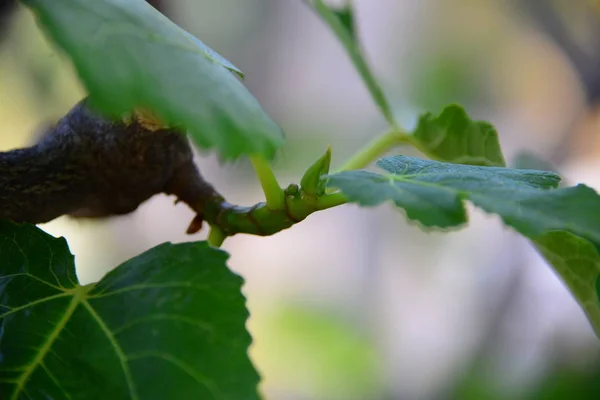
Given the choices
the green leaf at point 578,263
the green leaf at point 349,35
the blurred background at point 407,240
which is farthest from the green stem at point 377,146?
the blurred background at point 407,240

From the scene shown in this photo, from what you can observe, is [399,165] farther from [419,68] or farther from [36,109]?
[419,68]

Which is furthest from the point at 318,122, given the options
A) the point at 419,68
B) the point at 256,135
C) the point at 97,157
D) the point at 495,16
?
the point at 256,135

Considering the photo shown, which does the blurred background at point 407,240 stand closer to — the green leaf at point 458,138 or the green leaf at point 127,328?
the green leaf at point 458,138

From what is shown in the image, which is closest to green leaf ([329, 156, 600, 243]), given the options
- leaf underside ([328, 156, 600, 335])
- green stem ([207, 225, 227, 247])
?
leaf underside ([328, 156, 600, 335])

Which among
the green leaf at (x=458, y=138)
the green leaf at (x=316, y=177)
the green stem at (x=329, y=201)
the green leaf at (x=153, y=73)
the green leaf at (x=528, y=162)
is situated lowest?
the green leaf at (x=153, y=73)

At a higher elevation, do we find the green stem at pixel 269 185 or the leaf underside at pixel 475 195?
the green stem at pixel 269 185

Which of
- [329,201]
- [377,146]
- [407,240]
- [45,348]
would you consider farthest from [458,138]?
[407,240]

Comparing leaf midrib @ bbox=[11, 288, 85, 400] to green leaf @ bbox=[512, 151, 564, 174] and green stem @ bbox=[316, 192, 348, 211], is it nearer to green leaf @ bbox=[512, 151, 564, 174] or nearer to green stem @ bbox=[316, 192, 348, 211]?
green stem @ bbox=[316, 192, 348, 211]
